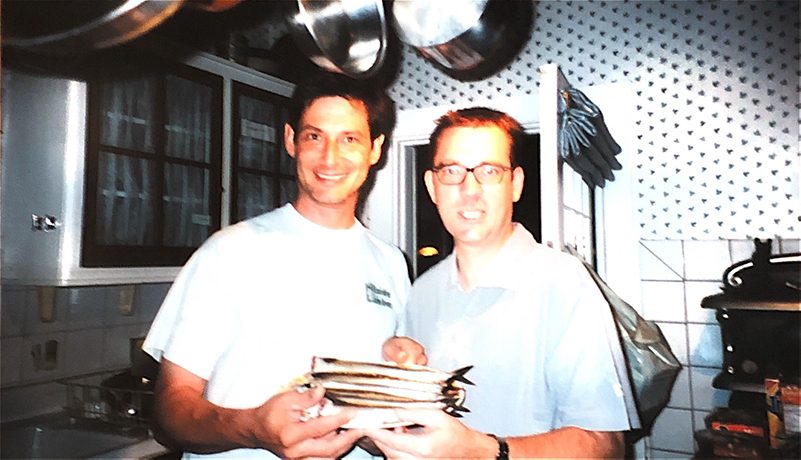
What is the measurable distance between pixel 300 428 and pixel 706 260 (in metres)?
0.69

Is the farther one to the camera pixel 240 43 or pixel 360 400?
pixel 240 43

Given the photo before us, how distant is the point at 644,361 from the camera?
769mm

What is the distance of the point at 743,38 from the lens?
0.79 m

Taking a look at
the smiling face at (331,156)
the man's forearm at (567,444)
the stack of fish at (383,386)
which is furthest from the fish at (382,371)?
the smiling face at (331,156)

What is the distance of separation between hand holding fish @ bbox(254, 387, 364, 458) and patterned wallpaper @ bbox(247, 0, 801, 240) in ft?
1.94

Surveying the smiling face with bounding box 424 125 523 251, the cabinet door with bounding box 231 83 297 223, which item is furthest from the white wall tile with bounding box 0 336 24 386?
the smiling face with bounding box 424 125 523 251

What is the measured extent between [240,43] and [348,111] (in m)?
0.34

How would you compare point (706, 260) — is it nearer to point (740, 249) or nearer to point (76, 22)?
point (740, 249)

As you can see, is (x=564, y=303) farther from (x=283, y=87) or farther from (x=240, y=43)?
(x=240, y=43)

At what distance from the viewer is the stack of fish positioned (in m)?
0.65

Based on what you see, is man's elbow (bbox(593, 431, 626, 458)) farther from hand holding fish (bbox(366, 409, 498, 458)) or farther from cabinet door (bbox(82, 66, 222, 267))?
cabinet door (bbox(82, 66, 222, 267))

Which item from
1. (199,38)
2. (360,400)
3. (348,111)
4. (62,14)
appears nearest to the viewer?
(360,400)

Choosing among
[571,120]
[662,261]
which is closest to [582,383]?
[662,261]

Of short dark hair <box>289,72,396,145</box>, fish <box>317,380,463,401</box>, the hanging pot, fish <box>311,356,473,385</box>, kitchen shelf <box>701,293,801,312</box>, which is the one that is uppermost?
the hanging pot
